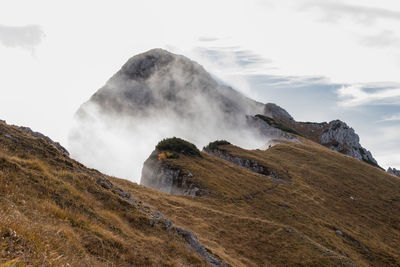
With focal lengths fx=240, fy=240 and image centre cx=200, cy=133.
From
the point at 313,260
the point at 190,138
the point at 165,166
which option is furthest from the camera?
the point at 190,138

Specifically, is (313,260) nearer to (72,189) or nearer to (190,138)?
(72,189)

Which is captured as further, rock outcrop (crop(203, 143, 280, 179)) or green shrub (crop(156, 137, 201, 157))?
rock outcrop (crop(203, 143, 280, 179))

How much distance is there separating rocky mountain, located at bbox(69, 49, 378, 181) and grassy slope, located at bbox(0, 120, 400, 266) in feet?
286

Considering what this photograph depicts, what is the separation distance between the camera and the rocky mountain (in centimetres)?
15025

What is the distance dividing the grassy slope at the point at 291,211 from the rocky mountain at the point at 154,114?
263 feet

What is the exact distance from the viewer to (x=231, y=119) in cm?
15362

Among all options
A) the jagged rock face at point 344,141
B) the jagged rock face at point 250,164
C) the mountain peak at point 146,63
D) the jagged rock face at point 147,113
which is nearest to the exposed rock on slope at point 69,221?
the jagged rock face at point 250,164

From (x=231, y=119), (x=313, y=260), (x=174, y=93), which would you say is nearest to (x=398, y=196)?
(x=313, y=260)

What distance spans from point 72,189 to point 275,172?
46240 mm

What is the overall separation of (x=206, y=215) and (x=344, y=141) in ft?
393

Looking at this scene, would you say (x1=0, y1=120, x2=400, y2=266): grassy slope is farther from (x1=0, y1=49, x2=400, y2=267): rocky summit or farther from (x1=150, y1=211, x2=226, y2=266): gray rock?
(x1=150, y1=211, x2=226, y2=266): gray rock

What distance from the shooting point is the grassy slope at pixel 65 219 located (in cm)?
604

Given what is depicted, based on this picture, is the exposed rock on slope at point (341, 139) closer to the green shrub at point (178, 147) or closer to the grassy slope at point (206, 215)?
the grassy slope at point (206, 215)

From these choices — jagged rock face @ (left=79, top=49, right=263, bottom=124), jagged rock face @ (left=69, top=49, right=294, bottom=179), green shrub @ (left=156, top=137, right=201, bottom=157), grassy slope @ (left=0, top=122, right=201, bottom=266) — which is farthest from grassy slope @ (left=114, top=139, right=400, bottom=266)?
jagged rock face @ (left=79, top=49, right=263, bottom=124)
